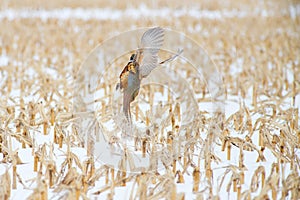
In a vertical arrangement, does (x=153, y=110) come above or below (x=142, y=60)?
below

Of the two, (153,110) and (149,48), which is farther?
(153,110)

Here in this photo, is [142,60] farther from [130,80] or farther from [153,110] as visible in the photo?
[153,110]

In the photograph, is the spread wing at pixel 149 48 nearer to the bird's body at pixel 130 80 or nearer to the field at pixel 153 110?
the bird's body at pixel 130 80

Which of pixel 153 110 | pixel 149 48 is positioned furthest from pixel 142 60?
pixel 153 110

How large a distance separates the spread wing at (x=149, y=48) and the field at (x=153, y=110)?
1.79 ft

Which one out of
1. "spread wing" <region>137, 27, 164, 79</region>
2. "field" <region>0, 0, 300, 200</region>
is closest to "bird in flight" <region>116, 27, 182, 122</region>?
"spread wing" <region>137, 27, 164, 79</region>

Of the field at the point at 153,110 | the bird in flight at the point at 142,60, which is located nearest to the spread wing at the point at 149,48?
the bird in flight at the point at 142,60

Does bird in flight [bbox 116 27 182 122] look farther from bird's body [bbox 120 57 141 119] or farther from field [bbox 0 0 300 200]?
field [bbox 0 0 300 200]

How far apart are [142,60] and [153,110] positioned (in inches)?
53.9

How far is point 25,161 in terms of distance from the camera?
3393 millimetres

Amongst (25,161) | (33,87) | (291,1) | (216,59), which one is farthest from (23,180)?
(291,1)

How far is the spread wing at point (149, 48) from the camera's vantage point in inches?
123

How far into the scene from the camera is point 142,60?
3.22m

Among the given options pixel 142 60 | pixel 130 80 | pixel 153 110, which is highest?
pixel 142 60
